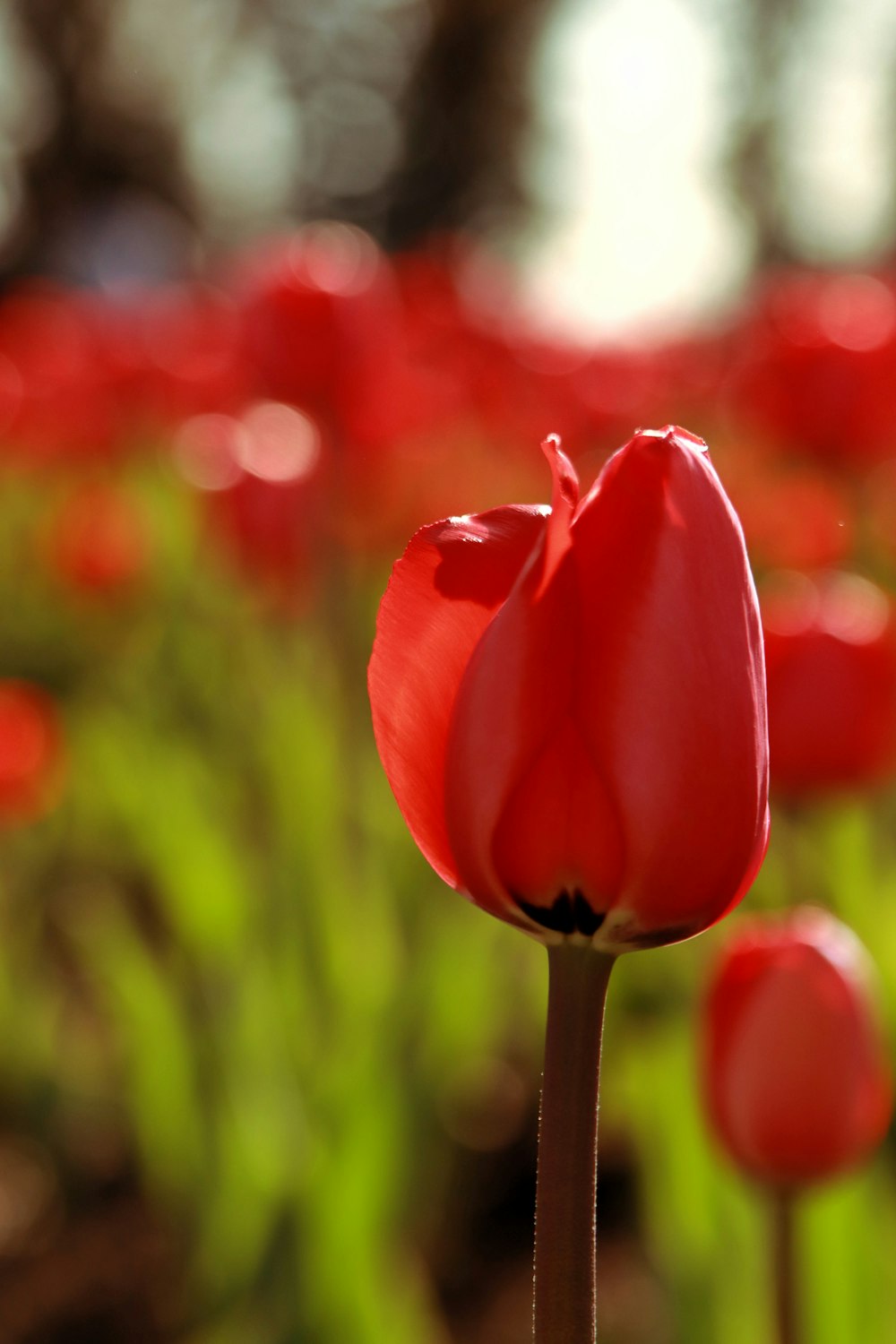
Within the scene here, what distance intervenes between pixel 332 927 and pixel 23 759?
39cm

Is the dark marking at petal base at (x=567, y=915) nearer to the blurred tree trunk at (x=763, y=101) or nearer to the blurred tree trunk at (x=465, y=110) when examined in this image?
the blurred tree trunk at (x=763, y=101)

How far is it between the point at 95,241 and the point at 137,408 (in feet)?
23.9

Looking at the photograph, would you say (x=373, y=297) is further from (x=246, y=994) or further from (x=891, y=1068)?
(x=891, y=1068)

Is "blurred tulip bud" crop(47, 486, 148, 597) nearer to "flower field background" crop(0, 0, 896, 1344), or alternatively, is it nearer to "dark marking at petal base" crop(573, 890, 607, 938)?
"flower field background" crop(0, 0, 896, 1344)

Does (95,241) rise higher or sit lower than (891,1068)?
higher

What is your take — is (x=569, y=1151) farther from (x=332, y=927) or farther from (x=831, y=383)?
(x=831, y=383)

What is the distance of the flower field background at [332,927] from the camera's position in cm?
109

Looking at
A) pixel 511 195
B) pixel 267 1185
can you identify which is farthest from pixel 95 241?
Result: pixel 267 1185

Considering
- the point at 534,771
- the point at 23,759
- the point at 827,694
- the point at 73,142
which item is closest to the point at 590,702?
the point at 534,771

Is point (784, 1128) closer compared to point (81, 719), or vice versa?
point (784, 1128)

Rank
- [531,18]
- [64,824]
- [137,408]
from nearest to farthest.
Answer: [64,824]
[137,408]
[531,18]

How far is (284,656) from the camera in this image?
8.03ft

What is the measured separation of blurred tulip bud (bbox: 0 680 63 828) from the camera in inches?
64.1

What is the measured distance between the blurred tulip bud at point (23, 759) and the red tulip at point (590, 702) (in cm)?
134
